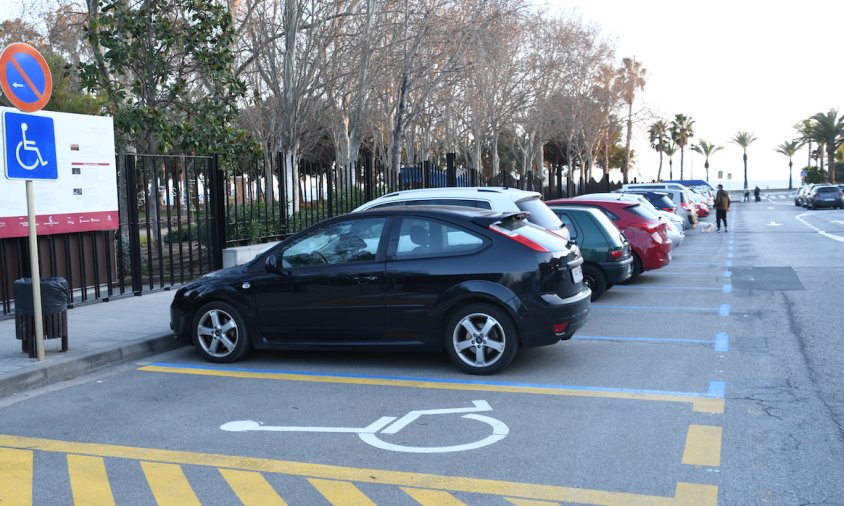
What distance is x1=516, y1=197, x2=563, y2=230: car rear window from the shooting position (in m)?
10.2

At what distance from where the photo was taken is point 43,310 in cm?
788

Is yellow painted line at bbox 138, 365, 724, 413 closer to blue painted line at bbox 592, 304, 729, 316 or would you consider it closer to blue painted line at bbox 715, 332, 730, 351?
blue painted line at bbox 715, 332, 730, 351

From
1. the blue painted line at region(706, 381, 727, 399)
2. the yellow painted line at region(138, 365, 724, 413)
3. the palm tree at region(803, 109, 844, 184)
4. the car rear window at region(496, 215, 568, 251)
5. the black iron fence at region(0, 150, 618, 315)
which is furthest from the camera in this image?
the palm tree at region(803, 109, 844, 184)

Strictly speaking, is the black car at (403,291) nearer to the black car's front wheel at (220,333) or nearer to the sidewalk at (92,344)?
the black car's front wheel at (220,333)

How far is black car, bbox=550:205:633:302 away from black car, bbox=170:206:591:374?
13.3 ft

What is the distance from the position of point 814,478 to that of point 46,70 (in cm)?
716

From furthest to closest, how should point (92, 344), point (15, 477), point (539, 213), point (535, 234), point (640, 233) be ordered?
point (640, 233), point (539, 213), point (92, 344), point (535, 234), point (15, 477)

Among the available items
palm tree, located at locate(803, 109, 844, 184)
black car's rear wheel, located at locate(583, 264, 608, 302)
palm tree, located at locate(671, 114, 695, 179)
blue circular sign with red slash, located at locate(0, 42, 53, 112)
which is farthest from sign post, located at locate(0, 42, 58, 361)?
palm tree, located at locate(671, 114, 695, 179)

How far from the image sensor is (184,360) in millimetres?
8438

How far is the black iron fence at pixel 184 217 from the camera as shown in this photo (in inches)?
447

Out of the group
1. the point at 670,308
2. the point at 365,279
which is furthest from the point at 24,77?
the point at 670,308

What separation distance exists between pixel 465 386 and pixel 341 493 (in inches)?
99.9

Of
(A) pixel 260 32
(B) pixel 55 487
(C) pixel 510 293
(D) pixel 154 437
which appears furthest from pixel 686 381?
(A) pixel 260 32

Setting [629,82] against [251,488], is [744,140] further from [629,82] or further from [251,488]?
[251,488]
